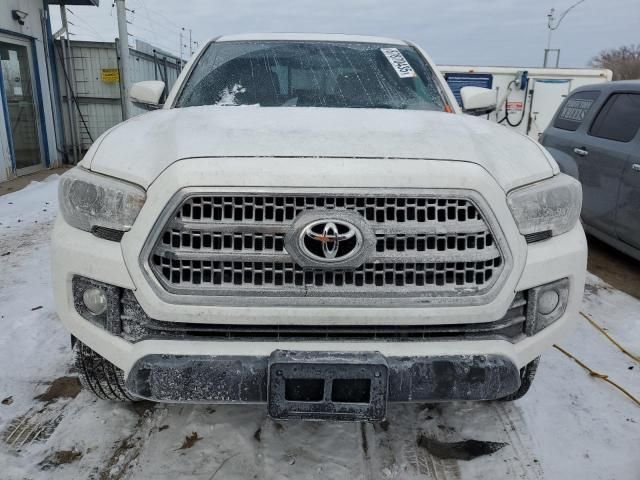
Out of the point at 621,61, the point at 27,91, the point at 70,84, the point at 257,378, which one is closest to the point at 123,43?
the point at 70,84

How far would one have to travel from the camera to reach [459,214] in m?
1.95

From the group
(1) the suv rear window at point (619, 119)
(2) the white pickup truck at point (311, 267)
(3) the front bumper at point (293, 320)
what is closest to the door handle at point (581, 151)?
(1) the suv rear window at point (619, 119)

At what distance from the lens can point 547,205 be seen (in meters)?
2.09

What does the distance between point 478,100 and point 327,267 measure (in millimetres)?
2222

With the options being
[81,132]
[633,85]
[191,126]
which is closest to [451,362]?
[191,126]

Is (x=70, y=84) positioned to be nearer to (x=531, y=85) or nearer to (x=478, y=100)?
(x=478, y=100)

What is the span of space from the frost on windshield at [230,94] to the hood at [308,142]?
0.50 meters

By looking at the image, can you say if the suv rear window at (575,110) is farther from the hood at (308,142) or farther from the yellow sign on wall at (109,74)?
the yellow sign on wall at (109,74)

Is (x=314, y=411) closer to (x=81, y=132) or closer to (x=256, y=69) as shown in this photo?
(x=256, y=69)

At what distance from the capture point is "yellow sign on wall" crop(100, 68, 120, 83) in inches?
466

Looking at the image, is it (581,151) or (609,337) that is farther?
(581,151)

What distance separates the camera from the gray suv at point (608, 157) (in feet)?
16.2

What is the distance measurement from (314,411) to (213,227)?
730mm

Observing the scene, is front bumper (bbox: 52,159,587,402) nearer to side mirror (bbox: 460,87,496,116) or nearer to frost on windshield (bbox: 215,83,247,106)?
frost on windshield (bbox: 215,83,247,106)
